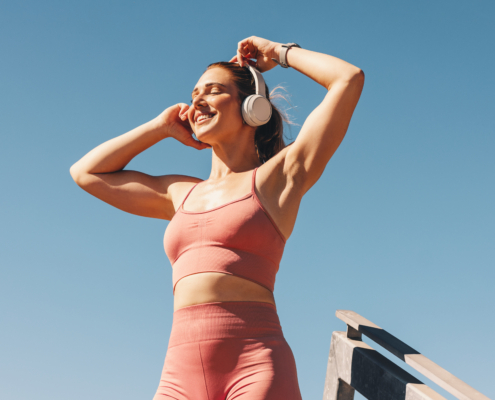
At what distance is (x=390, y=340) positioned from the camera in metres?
2.57

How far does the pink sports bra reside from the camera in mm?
2301

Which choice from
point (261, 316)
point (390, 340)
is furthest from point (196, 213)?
point (390, 340)

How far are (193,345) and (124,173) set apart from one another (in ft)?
4.19

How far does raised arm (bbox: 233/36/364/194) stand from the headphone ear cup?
0.95 feet

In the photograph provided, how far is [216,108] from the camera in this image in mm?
2746

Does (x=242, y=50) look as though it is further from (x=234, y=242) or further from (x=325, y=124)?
(x=234, y=242)

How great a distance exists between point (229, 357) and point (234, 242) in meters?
0.49

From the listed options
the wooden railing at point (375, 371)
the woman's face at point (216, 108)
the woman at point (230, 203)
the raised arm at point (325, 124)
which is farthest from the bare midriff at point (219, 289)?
the woman's face at point (216, 108)

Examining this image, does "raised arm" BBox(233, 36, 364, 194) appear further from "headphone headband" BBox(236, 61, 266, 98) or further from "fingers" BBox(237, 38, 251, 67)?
"fingers" BBox(237, 38, 251, 67)

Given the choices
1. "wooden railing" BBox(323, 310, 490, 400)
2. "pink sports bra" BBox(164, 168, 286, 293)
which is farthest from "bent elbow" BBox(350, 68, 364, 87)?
"wooden railing" BBox(323, 310, 490, 400)

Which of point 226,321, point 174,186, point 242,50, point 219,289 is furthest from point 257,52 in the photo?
point 226,321

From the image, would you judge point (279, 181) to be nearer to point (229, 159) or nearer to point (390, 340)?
point (229, 159)

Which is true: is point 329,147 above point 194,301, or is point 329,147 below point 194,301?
above

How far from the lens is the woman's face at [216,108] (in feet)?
9.02
